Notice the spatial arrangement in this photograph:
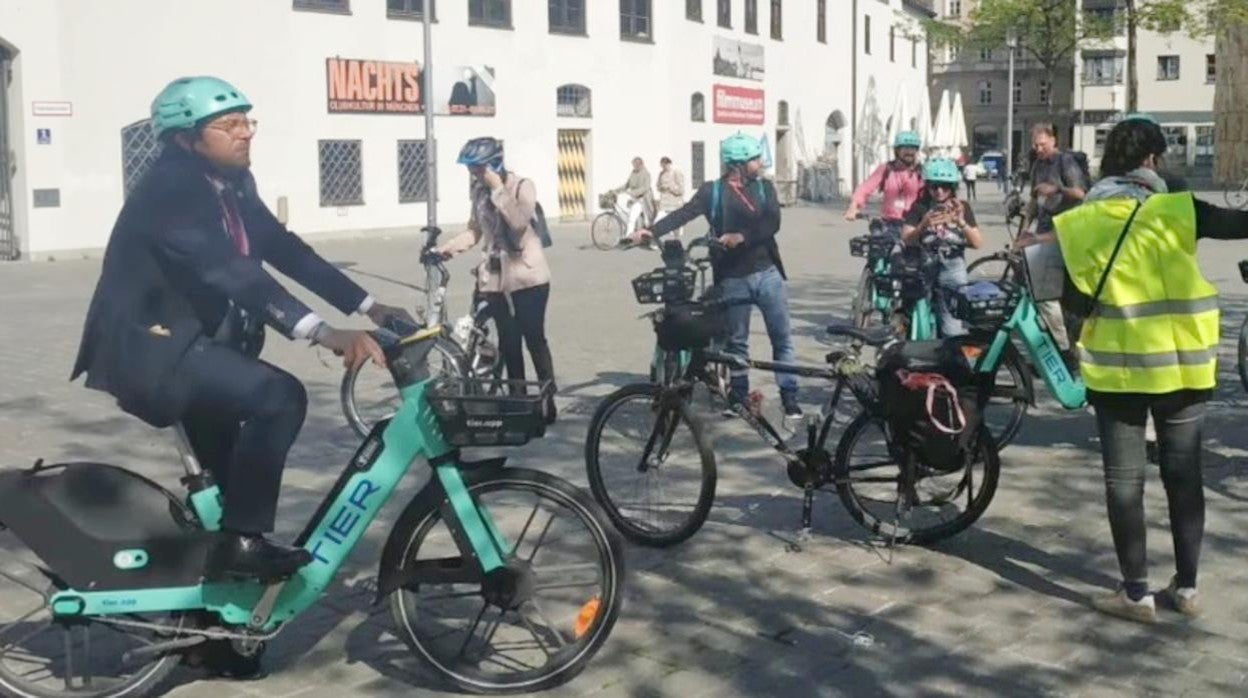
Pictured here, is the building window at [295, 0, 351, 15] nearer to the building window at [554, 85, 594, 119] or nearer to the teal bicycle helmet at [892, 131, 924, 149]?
the building window at [554, 85, 594, 119]

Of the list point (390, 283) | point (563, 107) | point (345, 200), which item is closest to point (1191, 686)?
point (390, 283)

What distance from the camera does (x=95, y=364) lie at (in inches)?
173

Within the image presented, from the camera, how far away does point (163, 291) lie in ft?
14.3

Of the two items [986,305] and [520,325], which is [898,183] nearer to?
[520,325]

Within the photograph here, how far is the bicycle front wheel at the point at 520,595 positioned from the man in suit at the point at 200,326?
1.32ft

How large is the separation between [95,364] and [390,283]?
1587 cm

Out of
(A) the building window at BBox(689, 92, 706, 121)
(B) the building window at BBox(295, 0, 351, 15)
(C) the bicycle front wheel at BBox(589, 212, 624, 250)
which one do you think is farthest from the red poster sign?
(C) the bicycle front wheel at BBox(589, 212, 624, 250)

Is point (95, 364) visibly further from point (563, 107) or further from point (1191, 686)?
point (563, 107)

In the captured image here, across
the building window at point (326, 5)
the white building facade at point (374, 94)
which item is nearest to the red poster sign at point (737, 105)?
the white building facade at point (374, 94)

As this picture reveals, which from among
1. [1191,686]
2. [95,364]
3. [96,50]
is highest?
[96,50]

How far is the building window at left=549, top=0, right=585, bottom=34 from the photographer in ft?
116

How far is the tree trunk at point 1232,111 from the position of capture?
49.6 m

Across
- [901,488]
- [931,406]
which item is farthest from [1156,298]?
[901,488]

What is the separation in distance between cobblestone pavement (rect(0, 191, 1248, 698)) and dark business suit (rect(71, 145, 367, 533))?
81cm
